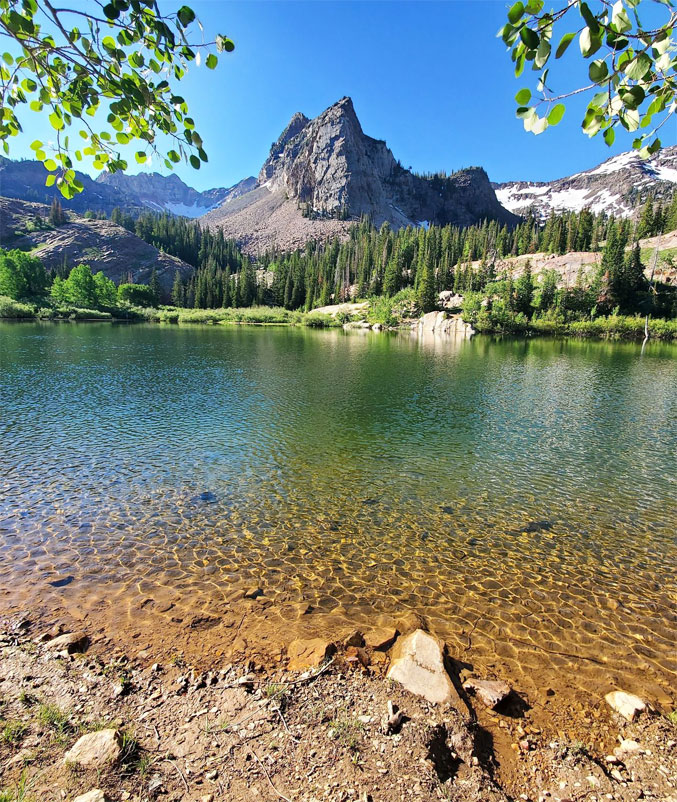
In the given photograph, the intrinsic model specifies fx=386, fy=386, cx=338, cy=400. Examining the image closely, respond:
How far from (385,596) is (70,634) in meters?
5.32

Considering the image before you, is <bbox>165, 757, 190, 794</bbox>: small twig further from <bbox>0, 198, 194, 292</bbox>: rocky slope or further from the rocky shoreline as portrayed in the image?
<bbox>0, 198, 194, 292</bbox>: rocky slope

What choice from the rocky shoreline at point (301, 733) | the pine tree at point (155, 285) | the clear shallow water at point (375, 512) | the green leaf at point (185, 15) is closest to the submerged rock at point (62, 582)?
the clear shallow water at point (375, 512)

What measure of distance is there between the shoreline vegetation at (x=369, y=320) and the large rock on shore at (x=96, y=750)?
9678 centimetres

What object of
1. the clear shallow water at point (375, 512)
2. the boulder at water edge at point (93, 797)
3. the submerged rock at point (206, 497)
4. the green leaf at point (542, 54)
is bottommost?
→ the submerged rock at point (206, 497)

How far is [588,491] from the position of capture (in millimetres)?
12719

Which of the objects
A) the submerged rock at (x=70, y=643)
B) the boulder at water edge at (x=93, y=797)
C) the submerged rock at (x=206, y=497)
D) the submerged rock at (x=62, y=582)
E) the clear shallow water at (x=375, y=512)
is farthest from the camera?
the submerged rock at (x=206, y=497)

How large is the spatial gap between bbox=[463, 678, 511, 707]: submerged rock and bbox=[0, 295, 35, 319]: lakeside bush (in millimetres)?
113876

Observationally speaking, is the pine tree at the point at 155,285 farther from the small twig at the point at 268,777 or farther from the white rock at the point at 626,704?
the white rock at the point at 626,704

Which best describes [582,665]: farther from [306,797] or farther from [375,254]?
[375,254]

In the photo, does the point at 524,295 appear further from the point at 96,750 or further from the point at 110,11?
the point at 96,750

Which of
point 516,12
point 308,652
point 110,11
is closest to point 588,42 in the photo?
point 516,12

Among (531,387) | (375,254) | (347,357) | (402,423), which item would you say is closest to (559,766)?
(402,423)

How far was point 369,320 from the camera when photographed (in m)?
113

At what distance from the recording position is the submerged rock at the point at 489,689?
196 inches
